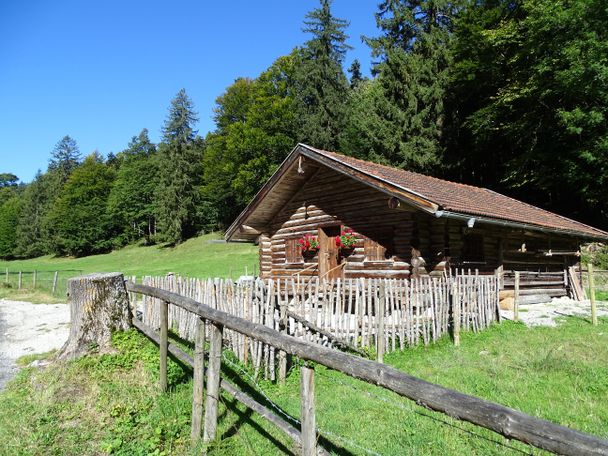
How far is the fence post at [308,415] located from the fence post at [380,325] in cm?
481

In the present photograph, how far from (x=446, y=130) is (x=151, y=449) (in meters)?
30.1

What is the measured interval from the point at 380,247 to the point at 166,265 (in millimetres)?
28446

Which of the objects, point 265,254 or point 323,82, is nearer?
point 265,254

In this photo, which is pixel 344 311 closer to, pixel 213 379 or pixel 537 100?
pixel 213 379

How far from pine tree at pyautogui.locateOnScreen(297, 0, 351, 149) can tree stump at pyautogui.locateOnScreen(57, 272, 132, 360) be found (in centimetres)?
3187

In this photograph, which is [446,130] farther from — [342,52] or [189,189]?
[189,189]

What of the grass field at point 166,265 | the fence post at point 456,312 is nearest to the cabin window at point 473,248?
the fence post at point 456,312

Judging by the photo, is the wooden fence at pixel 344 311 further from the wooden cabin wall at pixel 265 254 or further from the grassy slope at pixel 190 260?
the grassy slope at pixel 190 260

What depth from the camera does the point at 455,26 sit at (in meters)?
31.2

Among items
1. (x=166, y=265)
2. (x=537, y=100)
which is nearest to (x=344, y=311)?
(x=537, y=100)

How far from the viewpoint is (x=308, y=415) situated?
2820 mm

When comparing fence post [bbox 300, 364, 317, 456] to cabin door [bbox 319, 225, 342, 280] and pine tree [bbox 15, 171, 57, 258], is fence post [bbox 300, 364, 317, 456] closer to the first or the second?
cabin door [bbox 319, 225, 342, 280]

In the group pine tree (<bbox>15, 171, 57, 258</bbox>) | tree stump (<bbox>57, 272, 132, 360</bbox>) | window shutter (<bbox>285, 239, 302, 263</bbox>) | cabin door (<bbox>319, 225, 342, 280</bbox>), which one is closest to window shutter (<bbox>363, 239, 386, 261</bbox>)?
cabin door (<bbox>319, 225, 342, 280</bbox>)

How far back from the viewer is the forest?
806 inches
